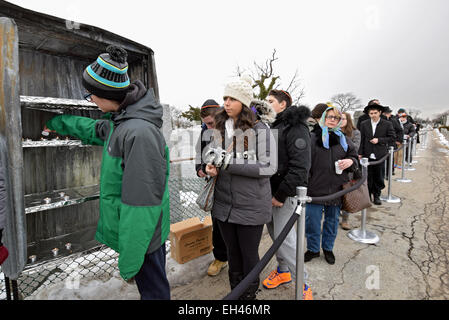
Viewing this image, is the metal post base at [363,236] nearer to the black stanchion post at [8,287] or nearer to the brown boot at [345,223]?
the brown boot at [345,223]

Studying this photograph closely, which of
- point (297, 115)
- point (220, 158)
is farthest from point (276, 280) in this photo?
point (297, 115)

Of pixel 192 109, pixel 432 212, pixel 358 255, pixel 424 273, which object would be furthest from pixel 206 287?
pixel 192 109

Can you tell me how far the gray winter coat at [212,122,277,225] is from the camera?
1.89m

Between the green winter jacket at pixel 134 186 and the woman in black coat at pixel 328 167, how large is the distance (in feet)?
6.44

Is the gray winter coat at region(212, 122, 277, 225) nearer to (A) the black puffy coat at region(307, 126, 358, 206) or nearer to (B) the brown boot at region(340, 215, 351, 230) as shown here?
(A) the black puffy coat at region(307, 126, 358, 206)

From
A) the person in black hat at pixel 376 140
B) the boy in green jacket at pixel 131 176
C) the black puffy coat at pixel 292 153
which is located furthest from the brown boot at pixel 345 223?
the boy in green jacket at pixel 131 176

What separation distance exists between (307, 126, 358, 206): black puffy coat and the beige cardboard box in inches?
55.9

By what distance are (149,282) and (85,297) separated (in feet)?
4.08

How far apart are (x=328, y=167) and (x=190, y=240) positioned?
190 centimetres

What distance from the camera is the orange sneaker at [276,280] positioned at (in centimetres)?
262

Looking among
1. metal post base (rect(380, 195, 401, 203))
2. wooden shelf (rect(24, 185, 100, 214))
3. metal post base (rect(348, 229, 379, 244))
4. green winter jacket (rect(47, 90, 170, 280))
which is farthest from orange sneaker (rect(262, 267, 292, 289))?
metal post base (rect(380, 195, 401, 203))

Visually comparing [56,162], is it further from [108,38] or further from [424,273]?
[424,273]

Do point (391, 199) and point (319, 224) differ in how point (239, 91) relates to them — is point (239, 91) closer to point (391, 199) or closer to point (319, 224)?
point (319, 224)
